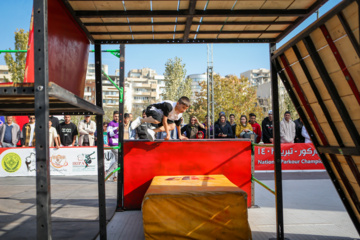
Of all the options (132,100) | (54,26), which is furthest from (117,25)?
(132,100)

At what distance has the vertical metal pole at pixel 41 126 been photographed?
2.53 m

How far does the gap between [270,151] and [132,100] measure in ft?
430

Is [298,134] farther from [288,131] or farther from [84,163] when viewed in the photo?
[84,163]

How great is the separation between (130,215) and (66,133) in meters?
8.93

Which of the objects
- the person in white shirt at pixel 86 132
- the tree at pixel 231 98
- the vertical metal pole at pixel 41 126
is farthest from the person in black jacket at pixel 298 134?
the tree at pixel 231 98

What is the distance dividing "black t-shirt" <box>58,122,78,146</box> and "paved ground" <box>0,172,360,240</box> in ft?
14.9

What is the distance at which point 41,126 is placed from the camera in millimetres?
2557

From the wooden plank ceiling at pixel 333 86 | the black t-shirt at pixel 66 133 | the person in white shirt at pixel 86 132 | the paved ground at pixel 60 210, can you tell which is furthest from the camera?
the person in white shirt at pixel 86 132

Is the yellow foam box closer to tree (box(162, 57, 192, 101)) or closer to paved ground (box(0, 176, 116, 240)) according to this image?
paved ground (box(0, 176, 116, 240))

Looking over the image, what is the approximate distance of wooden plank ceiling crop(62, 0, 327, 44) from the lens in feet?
13.3

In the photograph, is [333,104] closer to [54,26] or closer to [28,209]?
[54,26]

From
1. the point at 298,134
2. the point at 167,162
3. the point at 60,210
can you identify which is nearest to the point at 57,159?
the point at 60,210

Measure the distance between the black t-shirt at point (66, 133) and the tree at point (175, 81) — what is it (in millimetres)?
34744

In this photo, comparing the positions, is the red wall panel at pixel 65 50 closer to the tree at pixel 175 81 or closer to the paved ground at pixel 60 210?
the paved ground at pixel 60 210
